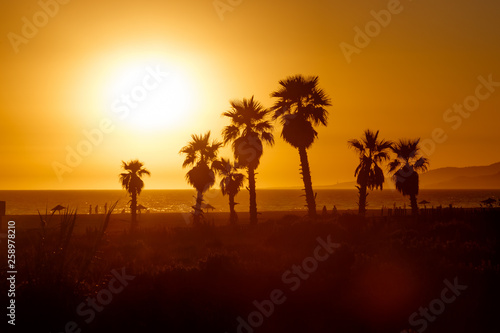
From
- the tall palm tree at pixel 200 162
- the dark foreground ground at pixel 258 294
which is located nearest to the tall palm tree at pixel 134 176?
the tall palm tree at pixel 200 162

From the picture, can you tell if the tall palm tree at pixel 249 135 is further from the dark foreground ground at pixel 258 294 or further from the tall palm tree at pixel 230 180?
the dark foreground ground at pixel 258 294

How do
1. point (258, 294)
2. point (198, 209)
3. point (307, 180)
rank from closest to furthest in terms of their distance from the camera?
point (258, 294), point (307, 180), point (198, 209)

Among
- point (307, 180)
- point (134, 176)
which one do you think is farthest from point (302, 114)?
point (134, 176)

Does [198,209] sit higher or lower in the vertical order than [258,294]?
higher

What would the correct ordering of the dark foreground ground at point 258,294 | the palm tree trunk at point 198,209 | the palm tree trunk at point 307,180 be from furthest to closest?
the palm tree trunk at point 198,209 < the palm tree trunk at point 307,180 < the dark foreground ground at point 258,294

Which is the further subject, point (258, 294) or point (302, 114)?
point (302, 114)

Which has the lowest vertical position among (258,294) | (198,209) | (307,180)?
(258,294)

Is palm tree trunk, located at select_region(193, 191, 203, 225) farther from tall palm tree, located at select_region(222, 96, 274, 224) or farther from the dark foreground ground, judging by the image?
the dark foreground ground

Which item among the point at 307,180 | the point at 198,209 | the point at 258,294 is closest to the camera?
the point at 258,294

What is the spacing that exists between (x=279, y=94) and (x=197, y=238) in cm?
1394

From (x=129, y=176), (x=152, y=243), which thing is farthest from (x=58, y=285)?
(x=129, y=176)

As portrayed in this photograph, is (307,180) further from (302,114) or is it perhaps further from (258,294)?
(258,294)

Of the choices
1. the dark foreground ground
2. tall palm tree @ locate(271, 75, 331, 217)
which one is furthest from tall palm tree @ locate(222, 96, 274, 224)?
the dark foreground ground

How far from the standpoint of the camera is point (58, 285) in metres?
12.8
